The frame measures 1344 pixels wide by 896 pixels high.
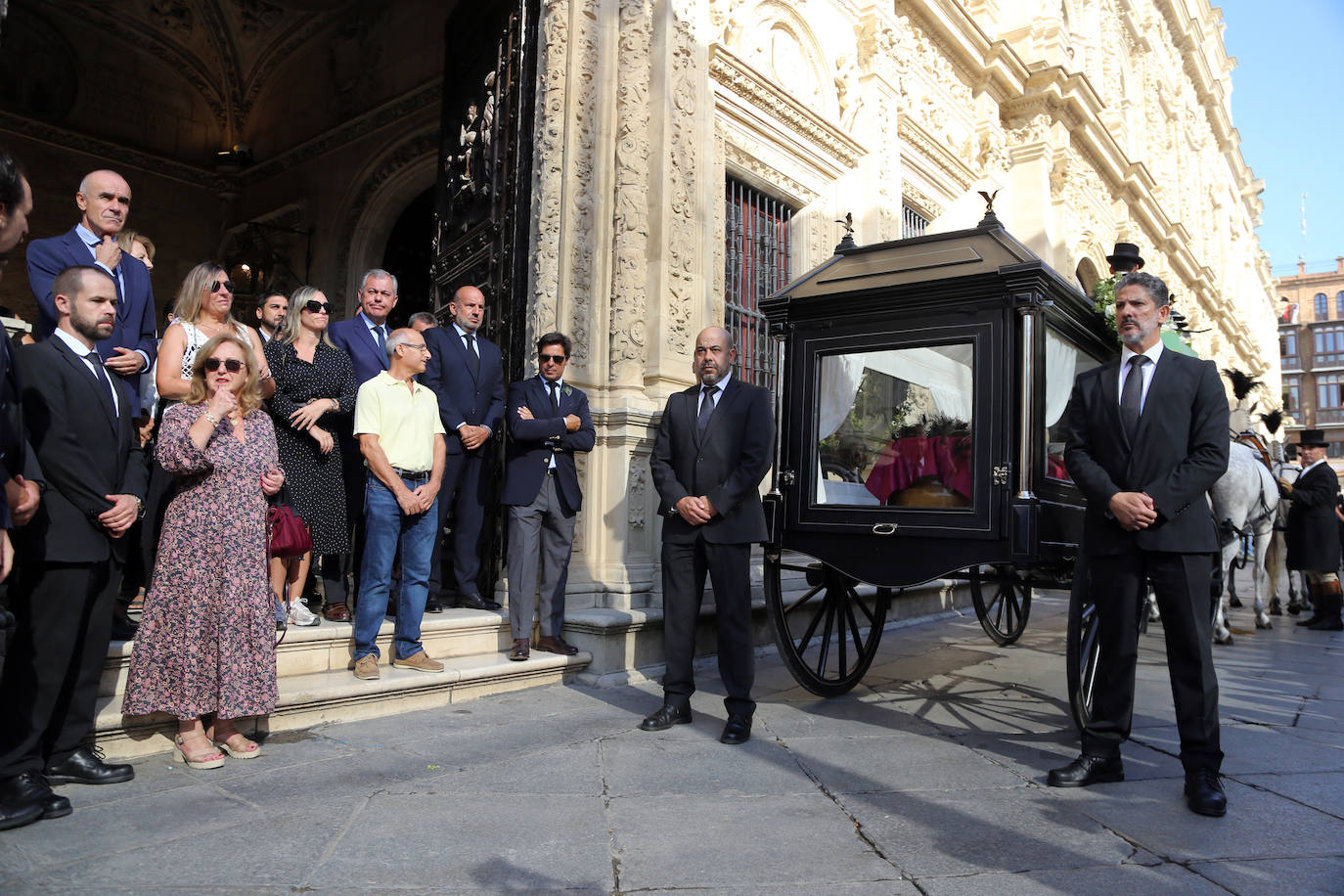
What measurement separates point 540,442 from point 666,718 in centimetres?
195

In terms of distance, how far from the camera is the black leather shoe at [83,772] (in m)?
3.28

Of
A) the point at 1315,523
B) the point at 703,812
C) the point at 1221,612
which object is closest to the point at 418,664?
the point at 703,812

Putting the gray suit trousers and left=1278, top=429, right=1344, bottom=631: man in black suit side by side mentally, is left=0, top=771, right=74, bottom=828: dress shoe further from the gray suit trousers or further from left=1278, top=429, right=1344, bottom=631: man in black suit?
left=1278, top=429, right=1344, bottom=631: man in black suit

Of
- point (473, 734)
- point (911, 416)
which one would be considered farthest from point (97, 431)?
point (911, 416)

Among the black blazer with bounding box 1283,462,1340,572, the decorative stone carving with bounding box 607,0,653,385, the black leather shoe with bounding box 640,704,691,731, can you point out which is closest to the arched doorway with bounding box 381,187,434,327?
the decorative stone carving with bounding box 607,0,653,385

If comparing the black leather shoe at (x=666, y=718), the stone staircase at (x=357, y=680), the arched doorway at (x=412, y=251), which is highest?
the arched doorway at (x=412, y=251)

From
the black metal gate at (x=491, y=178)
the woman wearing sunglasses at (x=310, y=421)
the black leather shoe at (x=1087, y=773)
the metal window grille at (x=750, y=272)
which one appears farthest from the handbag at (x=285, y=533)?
the metal window grille at (x=750, y=272)

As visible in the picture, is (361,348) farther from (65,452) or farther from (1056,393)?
(1056,393)

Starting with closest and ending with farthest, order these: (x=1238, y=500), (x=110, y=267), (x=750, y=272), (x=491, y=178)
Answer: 1. (x=110, y=267)
2. (x=491, y=178)
3. (x=1238, y=500)
4. (x=750, y=272)

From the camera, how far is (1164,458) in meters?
3.51

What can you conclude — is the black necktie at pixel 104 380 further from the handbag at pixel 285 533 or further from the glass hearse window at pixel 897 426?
the glass hearse window at pixel 897 426

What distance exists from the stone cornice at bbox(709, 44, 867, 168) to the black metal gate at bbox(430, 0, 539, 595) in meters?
1.86

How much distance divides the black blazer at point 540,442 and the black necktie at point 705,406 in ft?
3.94

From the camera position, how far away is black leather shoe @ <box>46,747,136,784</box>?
3279 mm
